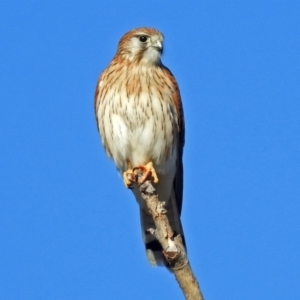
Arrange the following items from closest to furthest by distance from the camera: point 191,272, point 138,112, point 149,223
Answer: point 191,272 → point 138,112 → point 149,223

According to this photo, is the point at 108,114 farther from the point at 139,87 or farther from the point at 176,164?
the point at 176,164

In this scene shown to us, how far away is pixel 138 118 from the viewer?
605 cm

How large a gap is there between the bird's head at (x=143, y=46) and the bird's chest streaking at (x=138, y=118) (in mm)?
109

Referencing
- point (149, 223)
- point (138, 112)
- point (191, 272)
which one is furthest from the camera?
point (149, 223)

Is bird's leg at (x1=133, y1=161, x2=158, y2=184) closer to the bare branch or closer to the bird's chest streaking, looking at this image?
the bird's chest streaking

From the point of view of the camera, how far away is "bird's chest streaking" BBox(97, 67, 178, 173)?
606 cm

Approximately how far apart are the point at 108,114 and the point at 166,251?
2237mm

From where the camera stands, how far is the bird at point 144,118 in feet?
19.9

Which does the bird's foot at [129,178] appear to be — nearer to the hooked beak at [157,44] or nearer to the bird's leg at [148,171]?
the bird's leg at [148,171]

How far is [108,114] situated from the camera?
6145 mm

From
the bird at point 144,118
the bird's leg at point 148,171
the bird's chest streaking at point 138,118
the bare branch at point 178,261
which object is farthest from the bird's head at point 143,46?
the bare branch at point 178,261

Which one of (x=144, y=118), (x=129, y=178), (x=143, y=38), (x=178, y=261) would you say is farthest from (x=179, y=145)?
(x=178, y=261)

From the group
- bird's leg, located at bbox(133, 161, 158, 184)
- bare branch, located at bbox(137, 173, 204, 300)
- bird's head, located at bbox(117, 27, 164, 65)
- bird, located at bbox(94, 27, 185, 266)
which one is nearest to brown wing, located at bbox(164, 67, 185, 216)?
bird, located at bbox(94, 27, 185, 266)

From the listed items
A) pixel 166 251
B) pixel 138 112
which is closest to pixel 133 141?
pixel 138 112
